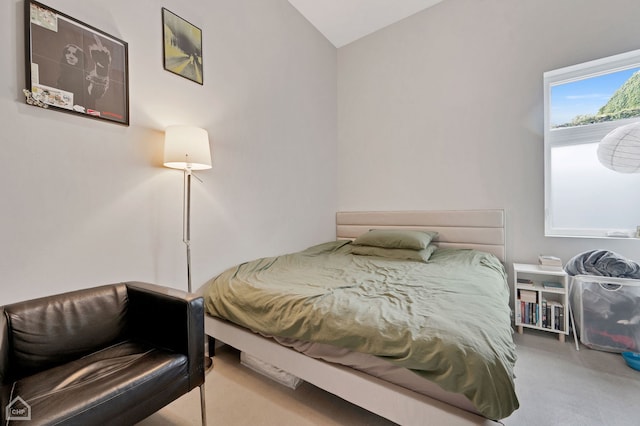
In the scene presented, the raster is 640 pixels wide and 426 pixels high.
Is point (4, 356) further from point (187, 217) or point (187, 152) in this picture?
point (187, 152)

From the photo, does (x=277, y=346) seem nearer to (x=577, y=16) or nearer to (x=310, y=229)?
(x=310, y=229)

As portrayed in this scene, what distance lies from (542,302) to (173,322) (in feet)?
9.16

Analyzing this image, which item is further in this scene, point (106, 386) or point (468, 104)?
point (468, 104)

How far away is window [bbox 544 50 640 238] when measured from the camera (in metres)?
2.22

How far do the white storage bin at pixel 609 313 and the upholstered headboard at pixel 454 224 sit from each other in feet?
2.18

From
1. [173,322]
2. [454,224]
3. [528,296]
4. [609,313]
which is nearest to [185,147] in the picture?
[173,322]

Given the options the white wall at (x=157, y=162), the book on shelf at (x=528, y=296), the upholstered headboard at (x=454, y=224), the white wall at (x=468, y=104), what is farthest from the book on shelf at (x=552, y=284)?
the white wall at (x=157, y=162)

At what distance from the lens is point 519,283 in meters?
2.32

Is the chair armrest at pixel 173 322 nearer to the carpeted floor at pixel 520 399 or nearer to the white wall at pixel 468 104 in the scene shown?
the carpeted floor at pixel 520 399

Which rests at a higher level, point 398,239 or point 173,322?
point 398,239

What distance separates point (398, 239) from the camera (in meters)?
2.57

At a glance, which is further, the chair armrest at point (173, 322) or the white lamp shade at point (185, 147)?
the white lamp shade at point (185, 147)

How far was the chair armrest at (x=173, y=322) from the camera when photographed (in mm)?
1187

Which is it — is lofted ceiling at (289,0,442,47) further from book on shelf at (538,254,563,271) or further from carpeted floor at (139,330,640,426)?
carpeted floor at (139,330,640,426)
